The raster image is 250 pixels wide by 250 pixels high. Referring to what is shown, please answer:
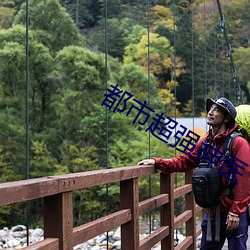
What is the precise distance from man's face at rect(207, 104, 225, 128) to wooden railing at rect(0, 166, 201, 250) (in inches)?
11.3

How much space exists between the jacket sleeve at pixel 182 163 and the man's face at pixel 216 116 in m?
0.15

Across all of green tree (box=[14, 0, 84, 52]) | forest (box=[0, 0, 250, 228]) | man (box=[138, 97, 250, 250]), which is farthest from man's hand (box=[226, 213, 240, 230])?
green tree (box=[14, 0, 84, 52])

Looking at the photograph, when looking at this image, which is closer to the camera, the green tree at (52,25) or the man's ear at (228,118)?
the man's ear at (228,118)

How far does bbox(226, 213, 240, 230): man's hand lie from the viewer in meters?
1.93

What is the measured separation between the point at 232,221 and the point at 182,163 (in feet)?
1.19

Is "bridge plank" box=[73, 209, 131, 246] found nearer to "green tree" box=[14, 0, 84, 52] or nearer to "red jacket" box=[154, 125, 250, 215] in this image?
"red jacket" box=[154, 125, 250, 215]

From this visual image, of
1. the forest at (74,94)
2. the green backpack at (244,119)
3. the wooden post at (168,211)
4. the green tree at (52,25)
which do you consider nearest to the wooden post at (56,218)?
the green backpack at (244,119)

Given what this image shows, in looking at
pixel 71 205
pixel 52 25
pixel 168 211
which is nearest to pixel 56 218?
pixel 71 205

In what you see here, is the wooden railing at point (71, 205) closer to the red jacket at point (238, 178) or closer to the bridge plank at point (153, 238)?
the bridge plank at point (153, 238)

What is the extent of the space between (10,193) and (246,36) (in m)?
20.0

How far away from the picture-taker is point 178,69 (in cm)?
1944

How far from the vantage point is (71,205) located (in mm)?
1423

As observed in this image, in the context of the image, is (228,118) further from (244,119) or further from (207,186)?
(207,186)

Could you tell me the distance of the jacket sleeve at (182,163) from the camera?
2.19m
